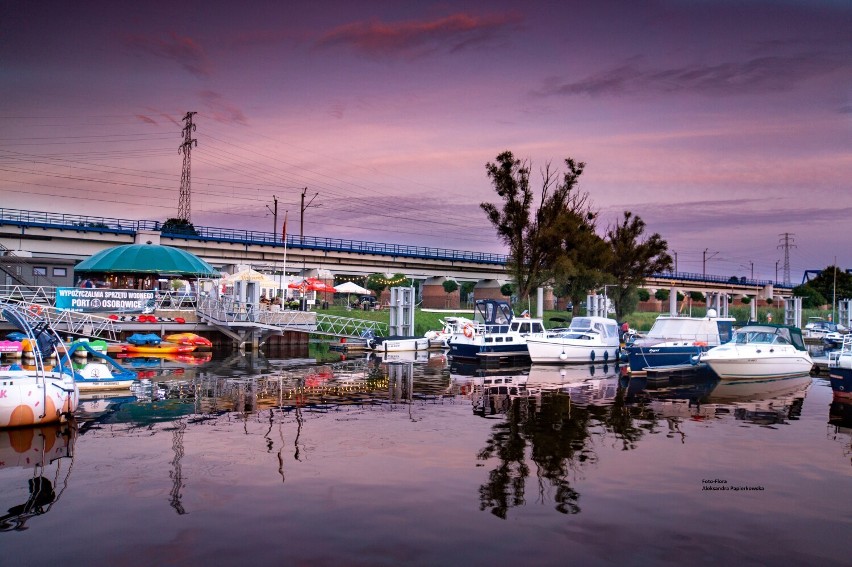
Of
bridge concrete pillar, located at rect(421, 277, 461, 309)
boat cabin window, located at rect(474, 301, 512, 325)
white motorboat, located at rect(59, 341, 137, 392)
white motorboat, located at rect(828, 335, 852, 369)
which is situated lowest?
white motorboat, located at rect(59, 341, 137, 392)

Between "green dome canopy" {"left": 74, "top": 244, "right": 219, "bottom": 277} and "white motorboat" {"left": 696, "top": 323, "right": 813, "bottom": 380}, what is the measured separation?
39242mm

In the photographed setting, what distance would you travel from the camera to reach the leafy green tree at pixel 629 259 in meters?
72.5

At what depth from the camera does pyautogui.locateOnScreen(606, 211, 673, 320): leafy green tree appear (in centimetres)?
7250

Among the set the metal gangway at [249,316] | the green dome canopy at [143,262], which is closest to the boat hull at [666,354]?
the metal gangway at [249,316]

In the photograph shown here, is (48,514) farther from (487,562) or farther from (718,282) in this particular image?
(718,282)

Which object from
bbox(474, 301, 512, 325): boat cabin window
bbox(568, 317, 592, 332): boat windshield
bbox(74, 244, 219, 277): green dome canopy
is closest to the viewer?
bbox(568, 317, 592, 332): boat windshield

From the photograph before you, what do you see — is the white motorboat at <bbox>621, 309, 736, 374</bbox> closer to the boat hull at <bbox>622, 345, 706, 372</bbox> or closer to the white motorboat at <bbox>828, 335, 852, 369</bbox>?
the boat hull at <bbox>622, 345, 706, 372</bbox>

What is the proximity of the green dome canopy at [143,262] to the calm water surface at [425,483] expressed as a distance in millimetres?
30611

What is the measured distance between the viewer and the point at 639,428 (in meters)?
21.0

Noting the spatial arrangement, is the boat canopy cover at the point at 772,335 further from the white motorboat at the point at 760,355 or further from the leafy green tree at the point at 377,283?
the leafy green tree at the point at 377,283

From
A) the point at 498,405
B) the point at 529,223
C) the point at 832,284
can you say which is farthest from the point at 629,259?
the point at 832,284

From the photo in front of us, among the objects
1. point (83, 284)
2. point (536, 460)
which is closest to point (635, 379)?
point (536, 460)

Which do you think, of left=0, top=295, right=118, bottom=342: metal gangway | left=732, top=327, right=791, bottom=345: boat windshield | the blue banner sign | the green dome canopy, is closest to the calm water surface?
left=732, top=327, right=791, bottom=345: boat windshield

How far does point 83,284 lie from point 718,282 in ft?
378
